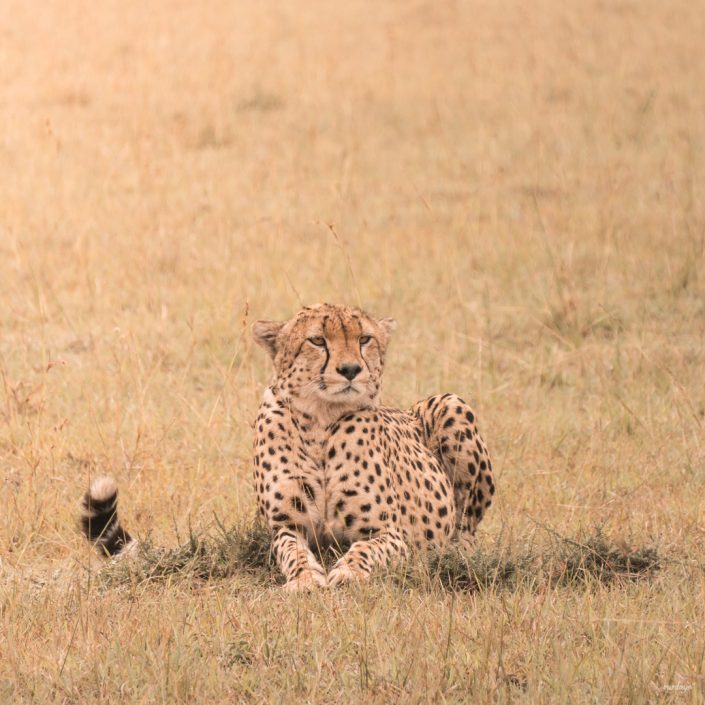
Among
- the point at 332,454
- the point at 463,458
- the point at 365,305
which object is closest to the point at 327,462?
the point at 332,454

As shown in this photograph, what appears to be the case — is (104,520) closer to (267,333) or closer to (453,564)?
(267,333)

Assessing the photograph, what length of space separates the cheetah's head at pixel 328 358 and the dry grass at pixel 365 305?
1.54ft

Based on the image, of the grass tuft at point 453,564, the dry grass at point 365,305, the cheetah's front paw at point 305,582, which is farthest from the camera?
the grass tuft at point 453,564

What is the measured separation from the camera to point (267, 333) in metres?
4.05

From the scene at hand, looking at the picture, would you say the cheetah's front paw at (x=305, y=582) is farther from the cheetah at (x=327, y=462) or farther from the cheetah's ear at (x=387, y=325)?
the cheetah's ear at (x=387, y=325)

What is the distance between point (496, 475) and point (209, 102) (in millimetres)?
6255

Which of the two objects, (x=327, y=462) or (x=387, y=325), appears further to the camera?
(x=387, y=325)

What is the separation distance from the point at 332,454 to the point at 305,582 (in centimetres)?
43

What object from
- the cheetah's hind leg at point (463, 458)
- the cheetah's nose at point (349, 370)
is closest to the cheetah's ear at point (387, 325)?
the cheetah's nose at point (349, 370)

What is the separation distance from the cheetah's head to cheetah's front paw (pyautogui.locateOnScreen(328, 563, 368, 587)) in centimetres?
47

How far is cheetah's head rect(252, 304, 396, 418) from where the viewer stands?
3.84m

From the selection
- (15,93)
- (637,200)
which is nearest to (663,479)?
(637,200)

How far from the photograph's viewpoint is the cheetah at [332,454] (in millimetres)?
3854

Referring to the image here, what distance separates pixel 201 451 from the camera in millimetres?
5156
